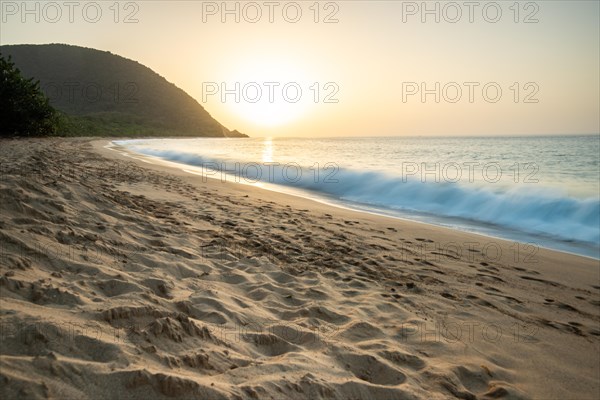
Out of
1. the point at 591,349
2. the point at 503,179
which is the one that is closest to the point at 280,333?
the point at 591,349

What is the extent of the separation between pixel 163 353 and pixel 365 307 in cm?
176

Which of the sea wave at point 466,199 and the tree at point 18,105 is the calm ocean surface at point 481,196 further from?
the tree at point 18,105

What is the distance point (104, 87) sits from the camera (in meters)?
89.1

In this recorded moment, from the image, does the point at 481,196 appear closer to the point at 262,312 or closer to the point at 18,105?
the point at 262,312

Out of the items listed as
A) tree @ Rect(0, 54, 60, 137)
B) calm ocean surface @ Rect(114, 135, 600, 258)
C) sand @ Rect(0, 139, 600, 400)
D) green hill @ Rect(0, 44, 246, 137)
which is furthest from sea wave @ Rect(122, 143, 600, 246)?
green hill @ Rect(0, 44, 246, 137)

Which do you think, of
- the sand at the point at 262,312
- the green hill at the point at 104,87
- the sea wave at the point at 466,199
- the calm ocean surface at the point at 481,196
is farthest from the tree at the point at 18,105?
the green hill at the point at 104,87

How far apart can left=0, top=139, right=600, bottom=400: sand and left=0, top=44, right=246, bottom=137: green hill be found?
78477mm

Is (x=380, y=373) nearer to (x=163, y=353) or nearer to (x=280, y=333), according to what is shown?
(x=280, y=333)

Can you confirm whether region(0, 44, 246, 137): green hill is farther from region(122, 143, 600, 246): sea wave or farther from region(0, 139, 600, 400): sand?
region(0, 139, 600, 400): sand

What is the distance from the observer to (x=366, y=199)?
11.0m

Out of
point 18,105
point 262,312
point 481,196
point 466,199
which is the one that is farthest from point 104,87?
point 262,312

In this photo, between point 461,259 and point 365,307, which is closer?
point 365,307

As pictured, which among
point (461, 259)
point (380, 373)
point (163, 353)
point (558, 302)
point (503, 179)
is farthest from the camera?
point (503, 179)

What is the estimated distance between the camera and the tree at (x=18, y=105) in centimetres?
1773
